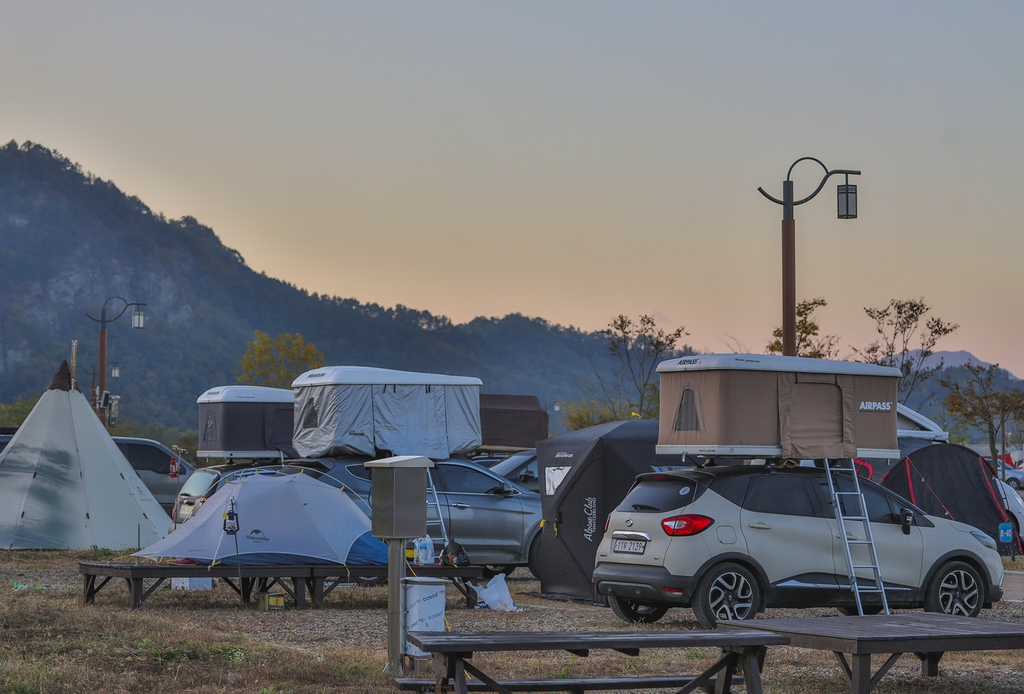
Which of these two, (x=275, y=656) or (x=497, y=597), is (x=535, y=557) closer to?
(x=497, y=597)

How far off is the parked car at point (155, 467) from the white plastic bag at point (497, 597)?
55.1 ft

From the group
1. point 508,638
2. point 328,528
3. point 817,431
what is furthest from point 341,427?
point 508,638

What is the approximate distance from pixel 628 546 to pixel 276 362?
5223cm

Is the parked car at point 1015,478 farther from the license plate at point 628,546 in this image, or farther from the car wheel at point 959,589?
the license plate at point 628,546

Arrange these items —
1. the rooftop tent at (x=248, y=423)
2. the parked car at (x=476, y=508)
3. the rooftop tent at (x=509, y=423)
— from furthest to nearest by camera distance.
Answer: the rooftop tent at (x=509, y=423) → the rooftop tent at (x=248, y=423) → the parked car at (x=476, y=508)

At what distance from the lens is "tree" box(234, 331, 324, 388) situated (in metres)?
61.4

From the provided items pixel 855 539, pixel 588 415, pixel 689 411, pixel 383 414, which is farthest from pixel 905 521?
pixel 588 415

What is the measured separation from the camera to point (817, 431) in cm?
1242

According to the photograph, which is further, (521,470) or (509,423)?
(509,423)

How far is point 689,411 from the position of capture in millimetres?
12391

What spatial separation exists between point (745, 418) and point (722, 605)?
6.08ft

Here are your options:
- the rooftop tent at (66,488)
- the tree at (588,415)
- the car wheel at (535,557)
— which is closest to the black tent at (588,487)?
the car wheel at (535,557)

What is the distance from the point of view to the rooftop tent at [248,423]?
22750 mm

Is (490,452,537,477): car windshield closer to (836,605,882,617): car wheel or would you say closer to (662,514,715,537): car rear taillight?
(836,605,882,617): car wheel
